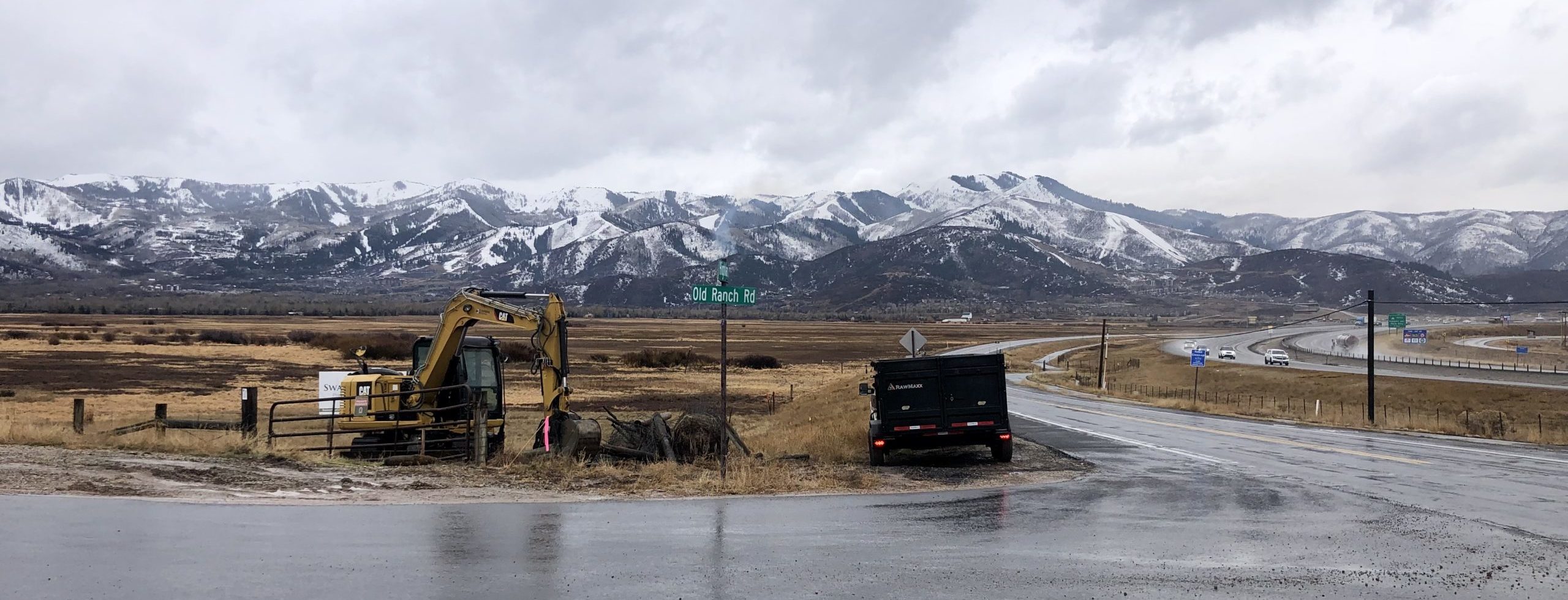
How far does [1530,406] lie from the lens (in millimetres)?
52812

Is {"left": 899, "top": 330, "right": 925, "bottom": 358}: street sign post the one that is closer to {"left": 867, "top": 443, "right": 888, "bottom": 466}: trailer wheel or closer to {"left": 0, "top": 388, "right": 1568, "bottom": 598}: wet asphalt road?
{"left": 867, "top": 443, "right": 888, "bottom": 466}: trailer wheel

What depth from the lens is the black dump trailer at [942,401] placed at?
65.6 feet

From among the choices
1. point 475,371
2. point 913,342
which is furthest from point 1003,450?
point 475,371

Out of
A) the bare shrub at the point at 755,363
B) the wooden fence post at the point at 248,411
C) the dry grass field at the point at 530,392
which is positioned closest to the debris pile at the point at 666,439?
the dry grass field at the point at 530,392

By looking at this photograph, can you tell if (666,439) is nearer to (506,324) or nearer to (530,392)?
(506,324)

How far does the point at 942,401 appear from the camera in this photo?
2017 centimetres

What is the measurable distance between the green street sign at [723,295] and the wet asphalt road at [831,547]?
271 cm

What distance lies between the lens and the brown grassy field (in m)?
41.0

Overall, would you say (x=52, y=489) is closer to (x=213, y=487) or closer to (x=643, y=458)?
(x=213, y=487)

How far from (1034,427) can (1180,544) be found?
21367 mm

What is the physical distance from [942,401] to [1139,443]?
29.2 feet

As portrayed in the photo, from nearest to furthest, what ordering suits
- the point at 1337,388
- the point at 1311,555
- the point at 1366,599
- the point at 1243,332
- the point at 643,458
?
the point at 1366,599
the point at 1311,555
the point at 643,458
the point at 1337,388
the point at 1243,332

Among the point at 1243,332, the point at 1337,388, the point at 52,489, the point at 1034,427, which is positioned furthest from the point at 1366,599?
the point at 1243,332

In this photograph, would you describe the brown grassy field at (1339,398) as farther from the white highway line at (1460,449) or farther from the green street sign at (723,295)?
the green street sign at (723,295)
